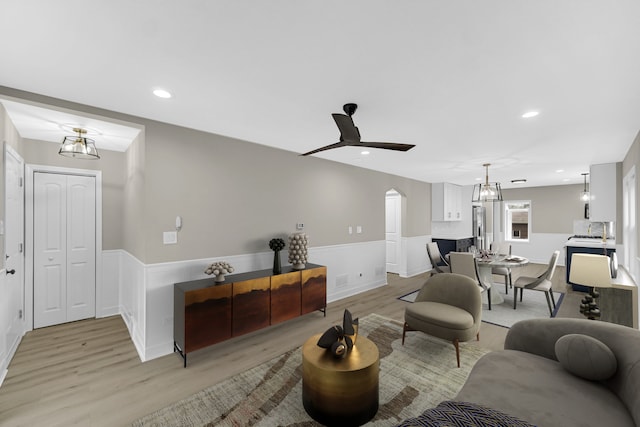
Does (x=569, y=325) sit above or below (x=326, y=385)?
above

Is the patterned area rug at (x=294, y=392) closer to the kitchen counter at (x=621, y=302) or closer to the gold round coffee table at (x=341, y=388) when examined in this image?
the gold round coffee table at (x=341, y=388)

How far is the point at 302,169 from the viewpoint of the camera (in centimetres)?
440

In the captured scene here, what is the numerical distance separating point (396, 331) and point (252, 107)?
3089 mm

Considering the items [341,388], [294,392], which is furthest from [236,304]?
[341,388]

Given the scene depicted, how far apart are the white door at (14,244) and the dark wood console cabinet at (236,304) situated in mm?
1477

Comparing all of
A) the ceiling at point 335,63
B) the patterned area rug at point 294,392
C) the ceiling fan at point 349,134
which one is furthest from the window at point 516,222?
the ceiling fan at point 349,134

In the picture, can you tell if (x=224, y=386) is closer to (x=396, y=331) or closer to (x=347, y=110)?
(x=396, y=331)

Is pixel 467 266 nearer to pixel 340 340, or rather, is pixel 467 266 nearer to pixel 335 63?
pixel 340 340

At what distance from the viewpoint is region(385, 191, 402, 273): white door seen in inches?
271

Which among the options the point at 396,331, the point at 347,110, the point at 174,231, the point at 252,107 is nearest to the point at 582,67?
the point at 347,110

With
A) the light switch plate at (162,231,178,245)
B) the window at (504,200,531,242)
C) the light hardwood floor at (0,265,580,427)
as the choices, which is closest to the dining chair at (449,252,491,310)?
the light hardwood floor at (0,265,580,427)

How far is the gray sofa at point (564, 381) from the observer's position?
1386 mm

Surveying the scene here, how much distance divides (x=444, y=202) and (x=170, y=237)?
6.52m

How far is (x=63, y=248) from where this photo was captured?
378 cm
